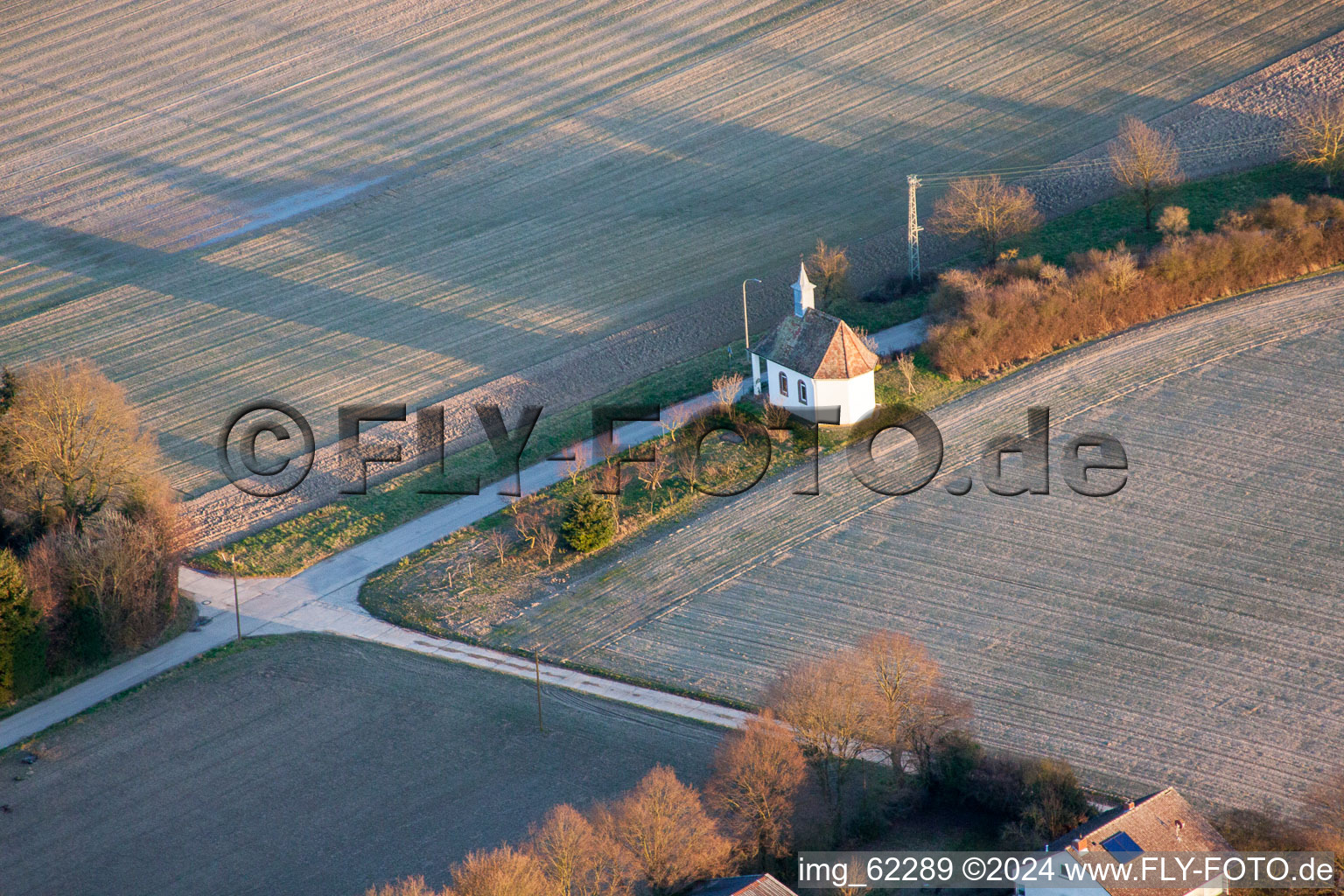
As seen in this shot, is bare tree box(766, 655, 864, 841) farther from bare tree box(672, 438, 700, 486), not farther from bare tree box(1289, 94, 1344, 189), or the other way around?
bare tree box(1289, 94, 1344, 189)

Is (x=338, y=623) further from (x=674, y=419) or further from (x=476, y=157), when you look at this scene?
(x=476, y=157)

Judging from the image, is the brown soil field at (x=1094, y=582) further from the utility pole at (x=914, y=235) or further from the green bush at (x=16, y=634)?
the green bush at (x=16, y=634)

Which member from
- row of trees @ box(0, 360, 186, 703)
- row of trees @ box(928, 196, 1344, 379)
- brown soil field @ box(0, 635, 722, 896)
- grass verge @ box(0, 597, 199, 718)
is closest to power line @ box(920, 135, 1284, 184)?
row of trees @ box(928, 196, 1344, 379)

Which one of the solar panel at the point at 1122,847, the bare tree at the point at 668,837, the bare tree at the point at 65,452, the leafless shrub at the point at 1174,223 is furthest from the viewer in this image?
the leafless shrub at the point at 1174,223

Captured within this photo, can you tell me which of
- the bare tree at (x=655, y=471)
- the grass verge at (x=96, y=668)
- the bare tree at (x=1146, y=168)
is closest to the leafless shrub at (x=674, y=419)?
the bare tree at (x=655, y=471)

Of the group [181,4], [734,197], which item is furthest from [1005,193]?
[181,4]

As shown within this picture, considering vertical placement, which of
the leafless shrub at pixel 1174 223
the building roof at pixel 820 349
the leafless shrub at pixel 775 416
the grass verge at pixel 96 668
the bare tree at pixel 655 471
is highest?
A: the leafless shrub at pixel 1174 223
